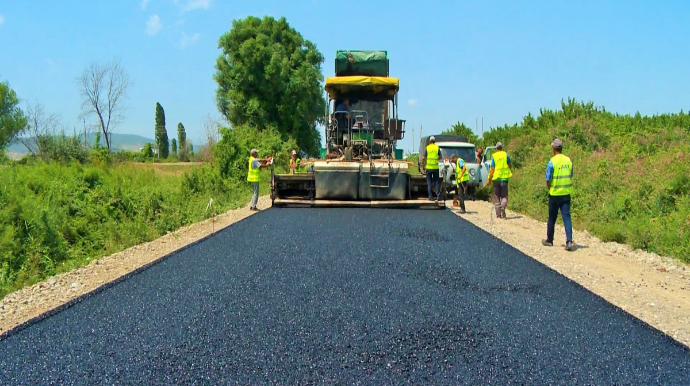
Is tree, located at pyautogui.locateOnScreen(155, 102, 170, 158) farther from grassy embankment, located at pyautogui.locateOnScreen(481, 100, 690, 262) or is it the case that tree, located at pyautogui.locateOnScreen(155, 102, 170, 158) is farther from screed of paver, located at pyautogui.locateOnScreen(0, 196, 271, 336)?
screed of paver, located at pyautogui.locateOnScreen(0, 196, 271, 336)

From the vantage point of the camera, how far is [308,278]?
598 cm

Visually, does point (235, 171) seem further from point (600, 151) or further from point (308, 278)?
point (308, 278)

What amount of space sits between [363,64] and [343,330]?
37.2ft

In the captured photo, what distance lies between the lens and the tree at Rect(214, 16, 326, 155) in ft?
109

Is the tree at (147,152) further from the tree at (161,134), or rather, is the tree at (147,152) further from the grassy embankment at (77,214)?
the grassy embankment at (77,214)

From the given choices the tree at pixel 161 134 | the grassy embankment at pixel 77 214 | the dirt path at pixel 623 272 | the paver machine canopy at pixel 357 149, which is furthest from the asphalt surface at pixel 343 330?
the tree at pixel 161 134

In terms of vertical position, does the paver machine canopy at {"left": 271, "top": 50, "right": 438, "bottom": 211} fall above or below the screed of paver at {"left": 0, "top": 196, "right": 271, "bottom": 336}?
above

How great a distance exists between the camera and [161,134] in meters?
72.4

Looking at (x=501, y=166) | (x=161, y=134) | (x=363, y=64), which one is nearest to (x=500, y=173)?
(x=501, y=166)

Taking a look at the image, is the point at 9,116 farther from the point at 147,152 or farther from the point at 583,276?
the point at 583,276

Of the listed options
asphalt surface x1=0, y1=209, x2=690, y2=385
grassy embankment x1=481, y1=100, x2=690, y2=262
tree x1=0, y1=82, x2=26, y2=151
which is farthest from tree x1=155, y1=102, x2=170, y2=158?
asphalt surface x1=0, y1=209, x2=690, y2=385

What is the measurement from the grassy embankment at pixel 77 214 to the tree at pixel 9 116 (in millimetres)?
30393

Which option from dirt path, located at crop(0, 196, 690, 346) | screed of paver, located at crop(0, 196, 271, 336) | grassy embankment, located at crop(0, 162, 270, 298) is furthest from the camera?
grassy embankment, located at crop(0, 162, 270, 298)

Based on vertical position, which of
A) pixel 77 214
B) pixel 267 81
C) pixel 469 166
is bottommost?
pixel 77 214
